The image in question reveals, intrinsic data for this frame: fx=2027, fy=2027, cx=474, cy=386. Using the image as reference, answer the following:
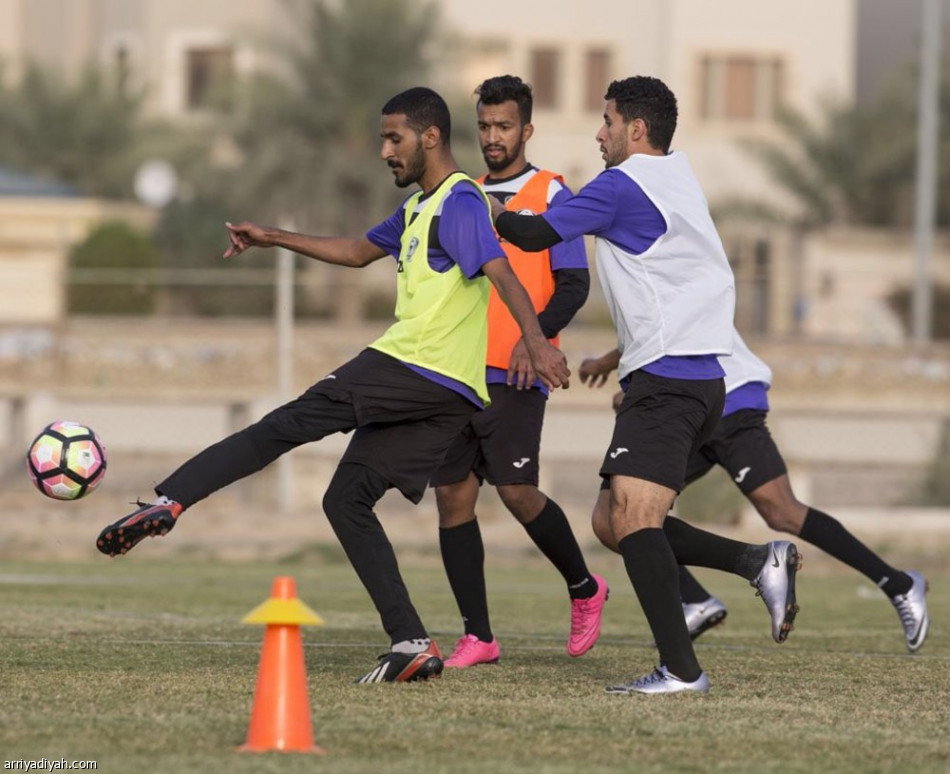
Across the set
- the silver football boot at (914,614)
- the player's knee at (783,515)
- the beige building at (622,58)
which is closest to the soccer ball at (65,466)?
the player's knee at (783,515)

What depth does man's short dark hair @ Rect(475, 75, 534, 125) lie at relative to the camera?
771 cm

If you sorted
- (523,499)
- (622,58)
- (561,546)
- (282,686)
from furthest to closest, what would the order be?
(622,58) → (561,546) → (523,499) → (282,686)

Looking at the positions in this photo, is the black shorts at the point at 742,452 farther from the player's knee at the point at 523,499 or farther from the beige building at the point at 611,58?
the beige building at the point at 611,58

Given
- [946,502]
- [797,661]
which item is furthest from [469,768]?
[946,502]

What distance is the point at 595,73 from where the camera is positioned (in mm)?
45000

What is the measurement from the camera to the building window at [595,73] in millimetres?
44812

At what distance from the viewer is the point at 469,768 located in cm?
507

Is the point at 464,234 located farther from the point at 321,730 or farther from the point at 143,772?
the point at 143,772

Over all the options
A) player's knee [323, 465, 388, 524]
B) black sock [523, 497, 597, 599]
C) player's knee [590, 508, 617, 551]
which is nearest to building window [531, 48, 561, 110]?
black sock [523, 497, 597, 599]

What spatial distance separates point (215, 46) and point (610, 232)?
4015cm

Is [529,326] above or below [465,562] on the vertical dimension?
above

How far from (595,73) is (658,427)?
39042 millimetres

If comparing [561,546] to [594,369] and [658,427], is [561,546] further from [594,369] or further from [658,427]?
[658,427]

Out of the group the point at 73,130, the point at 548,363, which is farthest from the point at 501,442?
the point at 73,130
